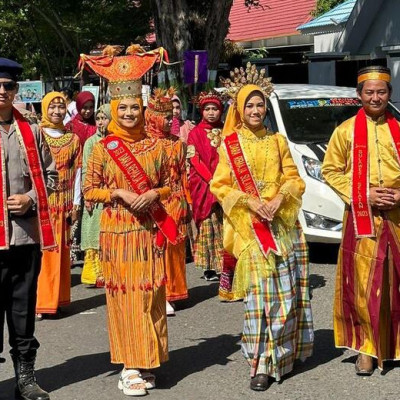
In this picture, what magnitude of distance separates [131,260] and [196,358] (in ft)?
3.90

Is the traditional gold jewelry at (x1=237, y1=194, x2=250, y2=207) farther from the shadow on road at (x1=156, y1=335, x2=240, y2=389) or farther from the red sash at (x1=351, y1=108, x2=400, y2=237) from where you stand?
the shadow on road at (x1=156, y1=335, x2=240, y2=389)

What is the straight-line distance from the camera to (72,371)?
7082mm

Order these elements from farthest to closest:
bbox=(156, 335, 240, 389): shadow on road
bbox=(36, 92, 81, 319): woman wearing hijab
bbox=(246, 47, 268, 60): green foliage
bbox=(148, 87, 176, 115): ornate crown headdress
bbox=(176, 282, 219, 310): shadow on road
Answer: bbox=(246, 47, 268, 60): green foliage → bbox=(176, 282, 219, 310): shadow on road → bbox=(36, 92, 81, 319): woman wearing hijab → bbox=(148, 87, 176, 115): ornate crown headdress → bbox=(156, 335, 240, 389): shadow on road

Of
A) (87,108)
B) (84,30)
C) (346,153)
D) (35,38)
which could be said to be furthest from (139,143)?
(35,38)

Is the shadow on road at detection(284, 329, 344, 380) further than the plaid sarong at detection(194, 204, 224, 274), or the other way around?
the plaid sarong at detection(194, 204, 224, 274)

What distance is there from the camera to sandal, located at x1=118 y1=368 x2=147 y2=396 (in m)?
6.44

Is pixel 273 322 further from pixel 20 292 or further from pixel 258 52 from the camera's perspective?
pixel 258 52

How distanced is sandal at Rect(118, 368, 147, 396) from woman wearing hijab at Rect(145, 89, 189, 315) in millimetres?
2406

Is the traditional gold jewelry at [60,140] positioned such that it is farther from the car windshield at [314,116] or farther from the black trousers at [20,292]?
the black trousers at [20,292]

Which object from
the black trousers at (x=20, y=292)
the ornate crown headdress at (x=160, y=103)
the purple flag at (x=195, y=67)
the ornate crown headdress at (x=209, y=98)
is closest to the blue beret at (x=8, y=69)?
the black trousers at (x=20, y=292)

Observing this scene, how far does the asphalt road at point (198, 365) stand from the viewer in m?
6.46

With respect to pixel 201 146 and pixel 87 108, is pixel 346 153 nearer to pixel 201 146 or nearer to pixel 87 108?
pixel 201 146

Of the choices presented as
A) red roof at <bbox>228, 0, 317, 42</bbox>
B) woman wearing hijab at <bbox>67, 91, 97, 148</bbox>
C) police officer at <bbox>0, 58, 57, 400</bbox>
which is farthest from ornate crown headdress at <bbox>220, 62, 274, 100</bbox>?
red roof at <bbox>228, 0, 317, 42</bbox>

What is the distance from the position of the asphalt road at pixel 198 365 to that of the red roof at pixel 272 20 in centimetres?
2117
